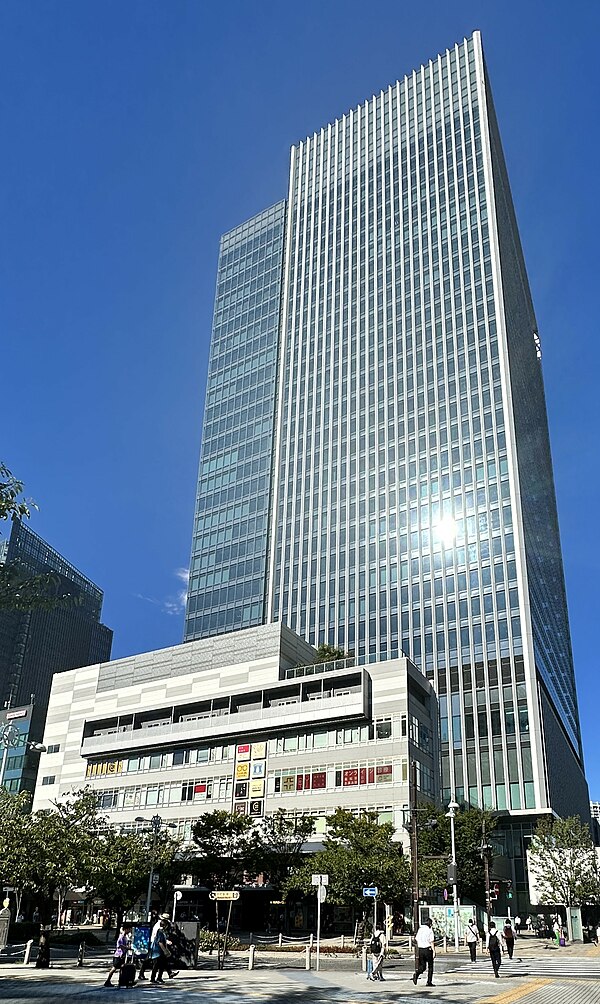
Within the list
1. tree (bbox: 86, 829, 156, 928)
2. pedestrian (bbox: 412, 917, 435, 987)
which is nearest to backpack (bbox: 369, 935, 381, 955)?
pedestrian (bbox: 412, 917, 435, 987)

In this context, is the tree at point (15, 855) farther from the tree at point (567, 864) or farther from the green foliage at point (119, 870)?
the tree at point (567, 864)

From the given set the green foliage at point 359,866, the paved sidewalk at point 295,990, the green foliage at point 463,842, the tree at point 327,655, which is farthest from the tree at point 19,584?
the tree at point 327,655

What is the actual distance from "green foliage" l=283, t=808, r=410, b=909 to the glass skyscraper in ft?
116

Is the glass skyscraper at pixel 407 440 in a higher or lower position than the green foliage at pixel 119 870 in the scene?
higher

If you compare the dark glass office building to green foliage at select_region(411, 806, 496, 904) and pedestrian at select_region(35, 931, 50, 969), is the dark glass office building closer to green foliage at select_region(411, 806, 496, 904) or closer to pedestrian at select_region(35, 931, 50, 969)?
green foliage at select_region(411, 806, 496, 904)

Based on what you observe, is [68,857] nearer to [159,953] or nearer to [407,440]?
[159,953]

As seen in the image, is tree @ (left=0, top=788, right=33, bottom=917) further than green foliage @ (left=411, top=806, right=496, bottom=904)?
No

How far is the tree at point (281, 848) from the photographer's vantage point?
2037 inches

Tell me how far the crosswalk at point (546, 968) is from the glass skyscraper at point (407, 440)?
4343 cm

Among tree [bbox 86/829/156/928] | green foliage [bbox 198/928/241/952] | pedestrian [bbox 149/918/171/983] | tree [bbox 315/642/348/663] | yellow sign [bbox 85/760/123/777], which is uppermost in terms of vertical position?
tree [bbox 315/642/348/663]

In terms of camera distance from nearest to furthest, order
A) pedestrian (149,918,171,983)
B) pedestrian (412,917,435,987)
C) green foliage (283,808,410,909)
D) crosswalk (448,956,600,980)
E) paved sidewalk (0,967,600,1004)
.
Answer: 1. paved sidewalk (0,967,600,1004)
2. pedestrian (412,917,435,987)
3. pedestrian (149,918,171,983)
4. crosswalk (448,956,600,980)
5. green foliage (283,808,410,909)

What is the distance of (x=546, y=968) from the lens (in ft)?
104

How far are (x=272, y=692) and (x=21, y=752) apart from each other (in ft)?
210

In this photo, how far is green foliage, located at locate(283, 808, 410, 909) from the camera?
1806 inches
